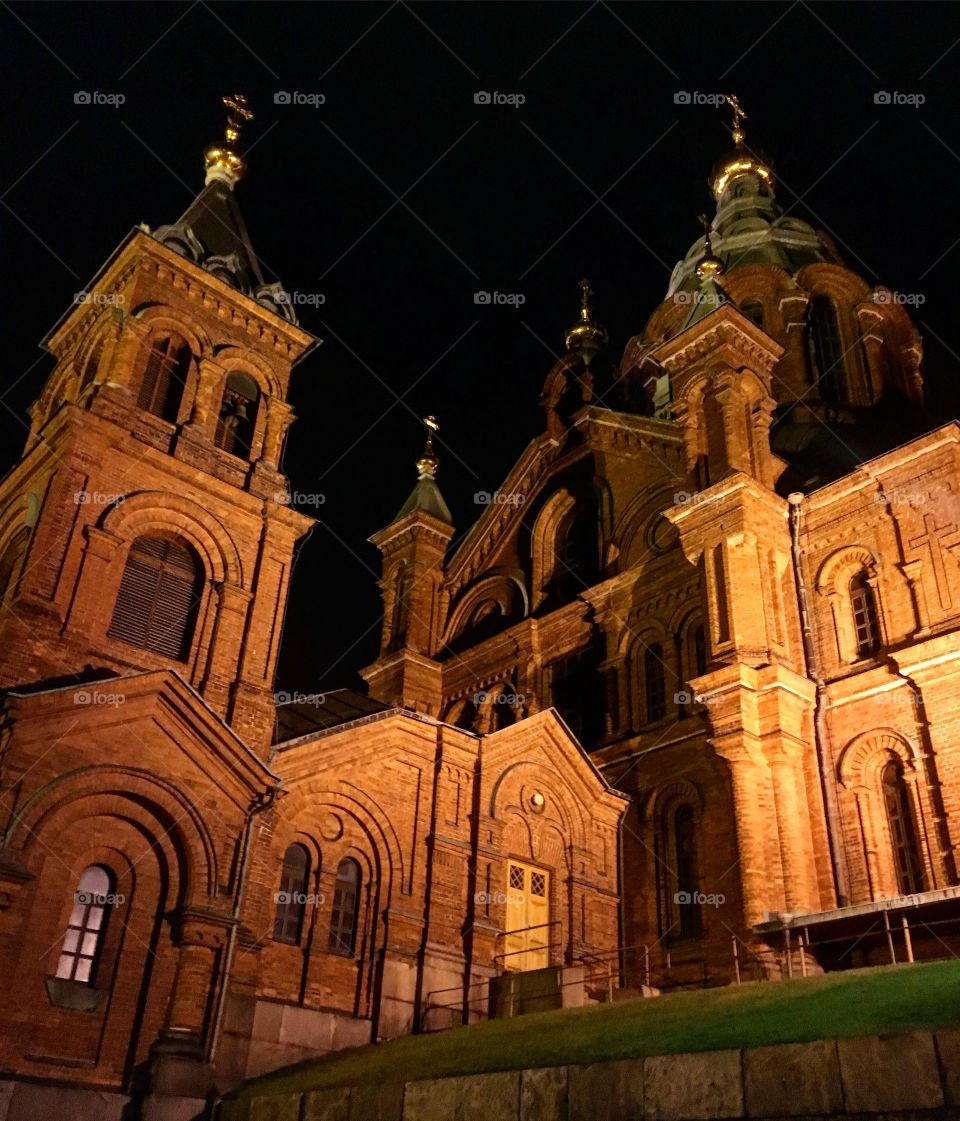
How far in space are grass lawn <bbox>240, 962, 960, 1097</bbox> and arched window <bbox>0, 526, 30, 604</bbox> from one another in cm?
934

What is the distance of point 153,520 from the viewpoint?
63.7ft

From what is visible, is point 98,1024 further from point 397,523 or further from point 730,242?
point 730,242

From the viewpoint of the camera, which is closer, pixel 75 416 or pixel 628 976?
pixel 75 416

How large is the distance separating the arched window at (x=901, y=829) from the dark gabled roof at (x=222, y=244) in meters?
15.8

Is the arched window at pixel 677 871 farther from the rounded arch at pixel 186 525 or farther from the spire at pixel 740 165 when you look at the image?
the spire at pixel 740 165

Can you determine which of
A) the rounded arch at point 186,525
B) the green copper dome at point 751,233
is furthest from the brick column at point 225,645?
the green copper dome at point 751,233

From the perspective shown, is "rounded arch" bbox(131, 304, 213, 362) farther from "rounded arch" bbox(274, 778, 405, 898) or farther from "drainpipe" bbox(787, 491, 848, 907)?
"drainpipe" bbox(787, 491, 848, 907)

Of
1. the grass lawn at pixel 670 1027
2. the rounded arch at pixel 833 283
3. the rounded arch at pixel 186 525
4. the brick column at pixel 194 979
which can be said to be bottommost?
the grass lawn at pixel 670 1027

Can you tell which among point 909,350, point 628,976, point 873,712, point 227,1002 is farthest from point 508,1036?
point 909,350

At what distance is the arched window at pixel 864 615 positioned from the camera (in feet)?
69.7

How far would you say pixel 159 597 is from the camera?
19.1 meters

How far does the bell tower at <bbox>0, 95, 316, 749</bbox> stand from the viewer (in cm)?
1781

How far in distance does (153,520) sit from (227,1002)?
8544 mm

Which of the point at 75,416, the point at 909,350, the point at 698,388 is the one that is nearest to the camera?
the point at 75,416
